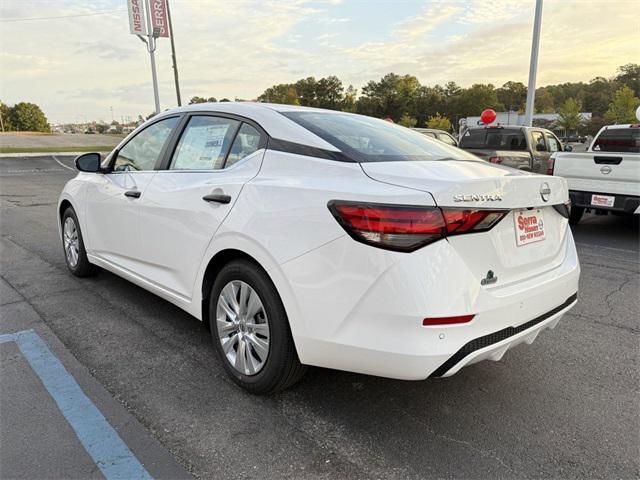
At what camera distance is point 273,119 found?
281 centimetres

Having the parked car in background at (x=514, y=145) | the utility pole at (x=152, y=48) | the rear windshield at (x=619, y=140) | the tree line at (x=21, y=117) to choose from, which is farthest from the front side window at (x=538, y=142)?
the tree line at (x=21, y=117)

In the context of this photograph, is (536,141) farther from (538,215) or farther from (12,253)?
(12,253)

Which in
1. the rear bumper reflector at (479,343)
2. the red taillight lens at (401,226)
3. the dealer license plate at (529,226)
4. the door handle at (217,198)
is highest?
the door handle at (217,198)

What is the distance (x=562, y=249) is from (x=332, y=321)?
4.83 ft

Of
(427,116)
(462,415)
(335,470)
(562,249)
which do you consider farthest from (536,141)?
(427,116)

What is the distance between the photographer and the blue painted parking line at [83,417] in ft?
7.02

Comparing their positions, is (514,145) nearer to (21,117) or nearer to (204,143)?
(204,143)

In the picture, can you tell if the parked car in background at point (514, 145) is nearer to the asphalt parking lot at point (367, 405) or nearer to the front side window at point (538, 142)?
the front side window at point (538, 142)

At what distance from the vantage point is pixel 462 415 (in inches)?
101

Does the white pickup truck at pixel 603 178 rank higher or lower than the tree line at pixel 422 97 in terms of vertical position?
lower

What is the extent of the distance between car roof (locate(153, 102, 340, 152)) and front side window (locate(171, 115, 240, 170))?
8cm

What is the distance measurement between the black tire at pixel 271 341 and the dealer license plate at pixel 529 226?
1226 millimetres

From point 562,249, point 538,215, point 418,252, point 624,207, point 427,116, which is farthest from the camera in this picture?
point 427,116

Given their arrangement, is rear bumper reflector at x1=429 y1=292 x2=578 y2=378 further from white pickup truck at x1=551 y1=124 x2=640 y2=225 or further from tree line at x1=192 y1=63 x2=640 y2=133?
tree line at x1=192 y1=63 x2=640 y2=133
